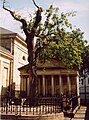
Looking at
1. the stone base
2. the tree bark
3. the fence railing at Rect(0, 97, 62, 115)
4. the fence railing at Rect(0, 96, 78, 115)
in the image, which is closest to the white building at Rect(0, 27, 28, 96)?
the fence railing at Rect(0, 96, 78, 115)

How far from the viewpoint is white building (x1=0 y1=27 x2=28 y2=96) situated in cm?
3231

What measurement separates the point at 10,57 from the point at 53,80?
7.14 meters

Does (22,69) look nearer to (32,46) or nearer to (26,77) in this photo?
(26,77)

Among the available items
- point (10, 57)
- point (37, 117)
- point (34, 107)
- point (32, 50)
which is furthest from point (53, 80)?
point (37, 117)

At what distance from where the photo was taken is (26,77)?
108 feet

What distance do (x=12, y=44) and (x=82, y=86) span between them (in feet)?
83.3

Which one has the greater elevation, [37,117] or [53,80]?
[53,80]

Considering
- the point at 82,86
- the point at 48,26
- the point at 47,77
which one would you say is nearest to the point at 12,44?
the point at 47,77

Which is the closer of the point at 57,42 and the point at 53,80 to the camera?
the point at 57,42

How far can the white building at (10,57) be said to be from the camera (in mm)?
32312

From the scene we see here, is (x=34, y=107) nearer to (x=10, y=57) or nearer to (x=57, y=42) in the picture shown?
(x=57, y=42)

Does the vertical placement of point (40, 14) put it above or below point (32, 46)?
above

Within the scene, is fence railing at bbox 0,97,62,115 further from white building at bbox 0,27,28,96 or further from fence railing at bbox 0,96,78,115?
white building at bbox 0,27,28,96

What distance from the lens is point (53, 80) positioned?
32.8 meters
